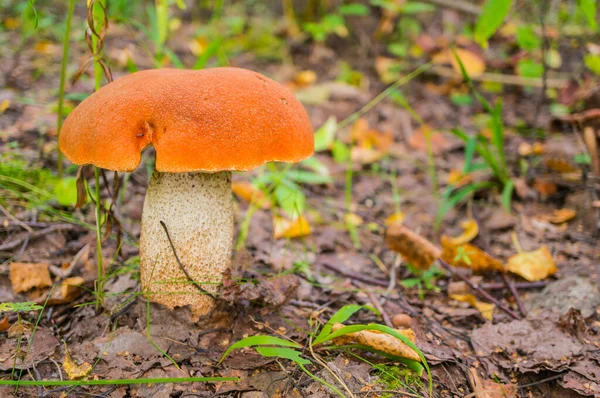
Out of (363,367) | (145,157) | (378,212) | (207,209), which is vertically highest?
(207,209)

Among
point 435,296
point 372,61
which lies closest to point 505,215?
point 435,296

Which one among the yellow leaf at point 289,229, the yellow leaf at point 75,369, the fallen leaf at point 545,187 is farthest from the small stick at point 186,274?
the fallen leaf at point 545,187

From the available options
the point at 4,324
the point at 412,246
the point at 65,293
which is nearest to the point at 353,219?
the point at 412,246

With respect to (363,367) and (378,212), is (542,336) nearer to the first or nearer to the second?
(363,367)

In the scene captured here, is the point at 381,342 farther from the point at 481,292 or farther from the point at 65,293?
the point at 65,293

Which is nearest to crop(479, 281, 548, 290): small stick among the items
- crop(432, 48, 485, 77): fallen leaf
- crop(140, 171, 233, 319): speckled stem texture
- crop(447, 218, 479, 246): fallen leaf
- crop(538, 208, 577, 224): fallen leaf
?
crop(447, 218, 479, 246): fallen leaf

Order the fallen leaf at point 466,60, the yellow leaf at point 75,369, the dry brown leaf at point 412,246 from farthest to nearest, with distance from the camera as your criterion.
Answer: the fallen leaf at point 466,60 → the dry brown leaf at point 412,246 → the yellow leaf at point 75,369

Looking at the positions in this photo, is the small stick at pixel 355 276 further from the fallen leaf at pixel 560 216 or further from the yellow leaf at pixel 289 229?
the fallen leaf at pixel 560 216
